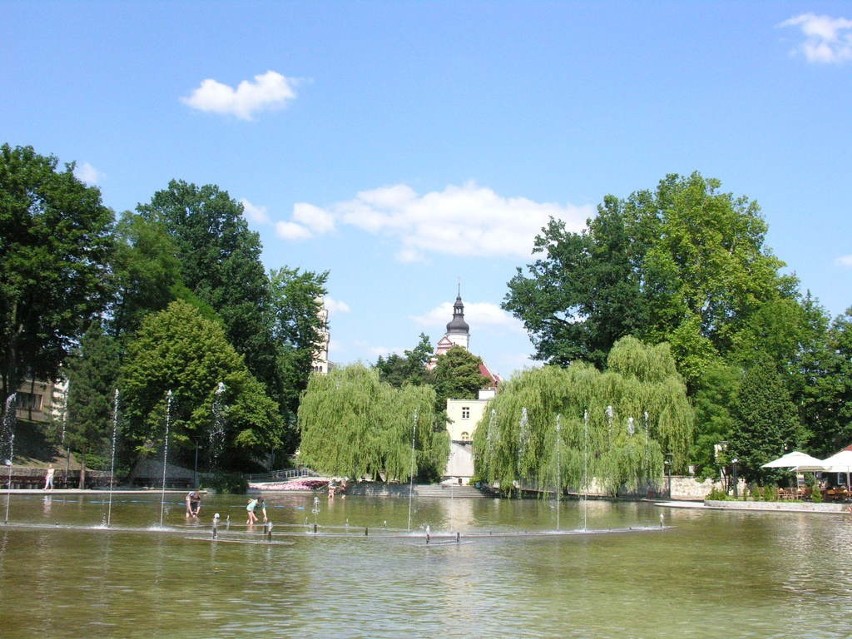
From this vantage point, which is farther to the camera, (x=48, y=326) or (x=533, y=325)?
(x=533, y=325)

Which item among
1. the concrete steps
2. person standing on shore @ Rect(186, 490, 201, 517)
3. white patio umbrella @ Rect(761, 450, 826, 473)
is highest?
white patio umbrella @ Rect(761, 450, 826, 473)

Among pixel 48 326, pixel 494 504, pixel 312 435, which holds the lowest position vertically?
pixel 494 504

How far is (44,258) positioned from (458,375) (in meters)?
60.4

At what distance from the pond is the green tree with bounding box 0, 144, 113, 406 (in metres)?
19.9

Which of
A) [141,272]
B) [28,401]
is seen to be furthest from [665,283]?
[28,401]

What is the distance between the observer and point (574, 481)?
154 ft

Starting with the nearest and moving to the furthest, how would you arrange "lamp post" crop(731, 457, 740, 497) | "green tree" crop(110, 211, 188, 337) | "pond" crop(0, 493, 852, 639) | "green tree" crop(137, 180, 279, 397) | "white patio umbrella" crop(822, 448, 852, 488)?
"pond" crop(0, 493, 852, 639) → "white patio umbrella" crop(822, 448, 852, 488) → "lamp post" crop(731, 457, 740, 497) → "green tree" crop(110, 211, 188, 337) → "green tree" crop(137, 180, 279, 397)

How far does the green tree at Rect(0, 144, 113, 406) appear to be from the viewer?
158 feet

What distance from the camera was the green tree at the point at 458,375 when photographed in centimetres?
10069

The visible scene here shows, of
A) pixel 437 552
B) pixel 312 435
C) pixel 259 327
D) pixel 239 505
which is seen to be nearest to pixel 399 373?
pixel 259 327

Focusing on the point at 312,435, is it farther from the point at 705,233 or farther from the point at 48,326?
the point at 705,233

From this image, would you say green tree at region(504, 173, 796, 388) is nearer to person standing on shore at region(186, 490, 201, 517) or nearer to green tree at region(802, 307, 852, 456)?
green tree at region(802, 307, 852, 456)

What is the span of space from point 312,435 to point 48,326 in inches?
644

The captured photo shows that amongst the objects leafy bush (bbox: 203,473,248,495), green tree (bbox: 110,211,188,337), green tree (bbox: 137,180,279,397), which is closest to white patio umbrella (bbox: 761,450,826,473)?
leafy bush (bbox: 203,473,248,495)
